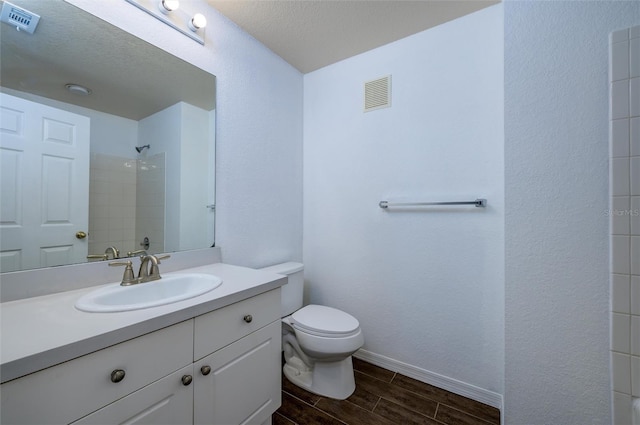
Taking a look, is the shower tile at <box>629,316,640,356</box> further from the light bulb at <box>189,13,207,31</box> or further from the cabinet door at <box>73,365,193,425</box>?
the light bulb at <box>189,13,207,31</box>

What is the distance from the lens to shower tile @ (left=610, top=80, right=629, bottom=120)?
98 centimetres

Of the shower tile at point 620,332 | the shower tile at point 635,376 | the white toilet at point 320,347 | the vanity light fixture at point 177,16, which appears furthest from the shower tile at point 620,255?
the vanity light fixture at point 177,16

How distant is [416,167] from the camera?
1.70m

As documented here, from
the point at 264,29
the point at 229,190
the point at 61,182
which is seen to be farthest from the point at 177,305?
the point at 264,29

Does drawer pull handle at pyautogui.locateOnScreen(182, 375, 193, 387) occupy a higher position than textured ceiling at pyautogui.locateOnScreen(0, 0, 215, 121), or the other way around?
textured ceiling at pyautogui.locateOnScreen(0, 0, 215, 121)

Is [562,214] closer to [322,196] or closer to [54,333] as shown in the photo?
[322,196]

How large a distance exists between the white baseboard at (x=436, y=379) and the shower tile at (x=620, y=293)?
0.81 m

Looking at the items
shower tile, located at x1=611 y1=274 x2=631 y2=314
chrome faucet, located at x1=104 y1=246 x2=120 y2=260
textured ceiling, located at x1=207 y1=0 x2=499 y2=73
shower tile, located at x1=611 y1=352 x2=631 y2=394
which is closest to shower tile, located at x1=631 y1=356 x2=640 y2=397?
shower tile, located at x1=611 y1=352 x2=631 y2=394

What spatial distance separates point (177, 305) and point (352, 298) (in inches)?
54.2

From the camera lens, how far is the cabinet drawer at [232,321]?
885 mm

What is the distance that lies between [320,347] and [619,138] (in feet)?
5.31

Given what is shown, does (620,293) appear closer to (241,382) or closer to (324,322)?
(324,322)

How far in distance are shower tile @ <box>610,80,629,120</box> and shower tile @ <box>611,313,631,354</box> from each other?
77cm

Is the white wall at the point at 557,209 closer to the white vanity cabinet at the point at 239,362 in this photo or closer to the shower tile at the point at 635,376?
the shower tile at the point at 635,376
